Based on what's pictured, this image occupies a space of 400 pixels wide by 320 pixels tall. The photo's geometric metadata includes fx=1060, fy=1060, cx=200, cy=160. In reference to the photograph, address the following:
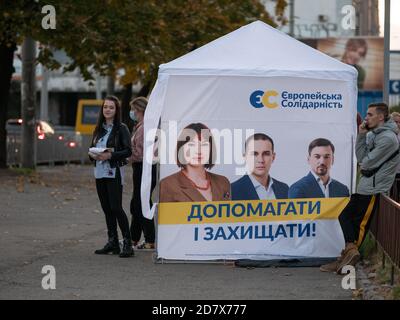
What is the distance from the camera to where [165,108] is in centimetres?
1161

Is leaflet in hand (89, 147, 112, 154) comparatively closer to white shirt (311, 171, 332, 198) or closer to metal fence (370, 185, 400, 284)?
white shirt (311, 171, 332, 198)

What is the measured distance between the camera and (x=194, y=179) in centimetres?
1180

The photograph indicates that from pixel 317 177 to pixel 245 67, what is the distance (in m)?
1.48

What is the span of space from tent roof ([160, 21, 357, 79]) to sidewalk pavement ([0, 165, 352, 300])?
2.20 m

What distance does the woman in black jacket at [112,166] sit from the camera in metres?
12.5

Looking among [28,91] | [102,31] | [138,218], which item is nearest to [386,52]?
[138,218]

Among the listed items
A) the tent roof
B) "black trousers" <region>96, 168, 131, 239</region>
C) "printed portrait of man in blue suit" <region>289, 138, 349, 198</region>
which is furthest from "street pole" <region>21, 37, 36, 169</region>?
"printed portrait of man in blue suit" <region>289, 138, 349, 198</region>

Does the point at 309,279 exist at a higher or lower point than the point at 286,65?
lower

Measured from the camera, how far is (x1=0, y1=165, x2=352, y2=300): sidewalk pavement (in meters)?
9.85

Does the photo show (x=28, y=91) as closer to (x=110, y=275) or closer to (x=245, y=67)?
(x=245, y=67)
